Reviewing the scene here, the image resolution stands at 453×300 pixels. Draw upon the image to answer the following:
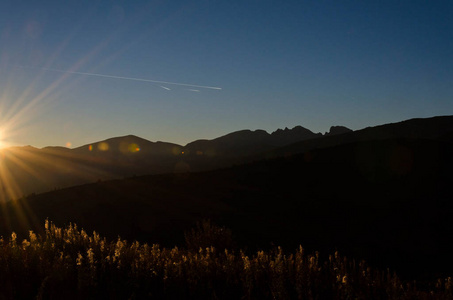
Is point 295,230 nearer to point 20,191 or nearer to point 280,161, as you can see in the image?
point 280,161

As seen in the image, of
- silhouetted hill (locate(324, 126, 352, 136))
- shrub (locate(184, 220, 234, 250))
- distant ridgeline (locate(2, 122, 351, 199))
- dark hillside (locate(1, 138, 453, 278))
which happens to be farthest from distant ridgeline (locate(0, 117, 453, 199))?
shrub (locate(184, 220, 234, 250))

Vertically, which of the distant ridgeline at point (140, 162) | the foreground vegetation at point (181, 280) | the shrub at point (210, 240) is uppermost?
the distant ridgeline at point (140, 162)

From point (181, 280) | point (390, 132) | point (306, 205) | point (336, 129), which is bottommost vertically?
point (306, 205)

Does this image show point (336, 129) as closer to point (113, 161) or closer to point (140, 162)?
point (140, 162)

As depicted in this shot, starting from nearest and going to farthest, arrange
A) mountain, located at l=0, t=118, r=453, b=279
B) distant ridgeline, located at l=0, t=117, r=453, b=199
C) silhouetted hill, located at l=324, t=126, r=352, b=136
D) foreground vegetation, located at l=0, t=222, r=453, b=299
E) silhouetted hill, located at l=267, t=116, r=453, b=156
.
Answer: foreground vegetation, located at l=0, t=222, r=453, b=299
mountain, located at l=0, t=118, r=453, b=279
silhouetted hill, located at l=267, t=116, r=453, b=156
distant ridgeline, located at l=0, t=117, r=453, b=199
silhouetted hill, located at l=324, t=126, r=352, b=136

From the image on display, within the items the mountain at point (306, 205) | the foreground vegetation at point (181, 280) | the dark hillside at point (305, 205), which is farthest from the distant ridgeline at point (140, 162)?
Answer: the foreground vegetation at point (181, 280)

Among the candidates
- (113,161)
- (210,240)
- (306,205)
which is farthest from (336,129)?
(210,240)

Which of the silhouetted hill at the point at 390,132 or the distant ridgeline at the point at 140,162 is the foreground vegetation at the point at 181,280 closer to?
the distant ridgeline at the point at 140,162

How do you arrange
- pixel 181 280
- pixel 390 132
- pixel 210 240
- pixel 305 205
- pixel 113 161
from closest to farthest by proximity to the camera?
1. pixel 181 280
2. pixel 210 240
3. pixel 305 205
4. pixel 390 132
5. pixel 113 161

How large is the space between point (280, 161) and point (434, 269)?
13.2 m

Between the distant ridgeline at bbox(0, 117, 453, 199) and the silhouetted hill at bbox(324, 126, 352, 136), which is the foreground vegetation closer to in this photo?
the distant ridgeline at bbox(0, 117, 453, 199)

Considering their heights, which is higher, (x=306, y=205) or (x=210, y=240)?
(x=210, y=240)

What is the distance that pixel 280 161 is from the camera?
81.3 ft

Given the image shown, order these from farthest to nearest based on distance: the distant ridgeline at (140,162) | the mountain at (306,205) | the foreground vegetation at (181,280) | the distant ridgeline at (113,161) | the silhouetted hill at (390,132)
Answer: the distant ridgeline at (113,161)
the distant ridgeline at (140,162)
the silhouetted hill at (390,132)
the mountain at (306,205)
the foreground vegetation at (181,280)
